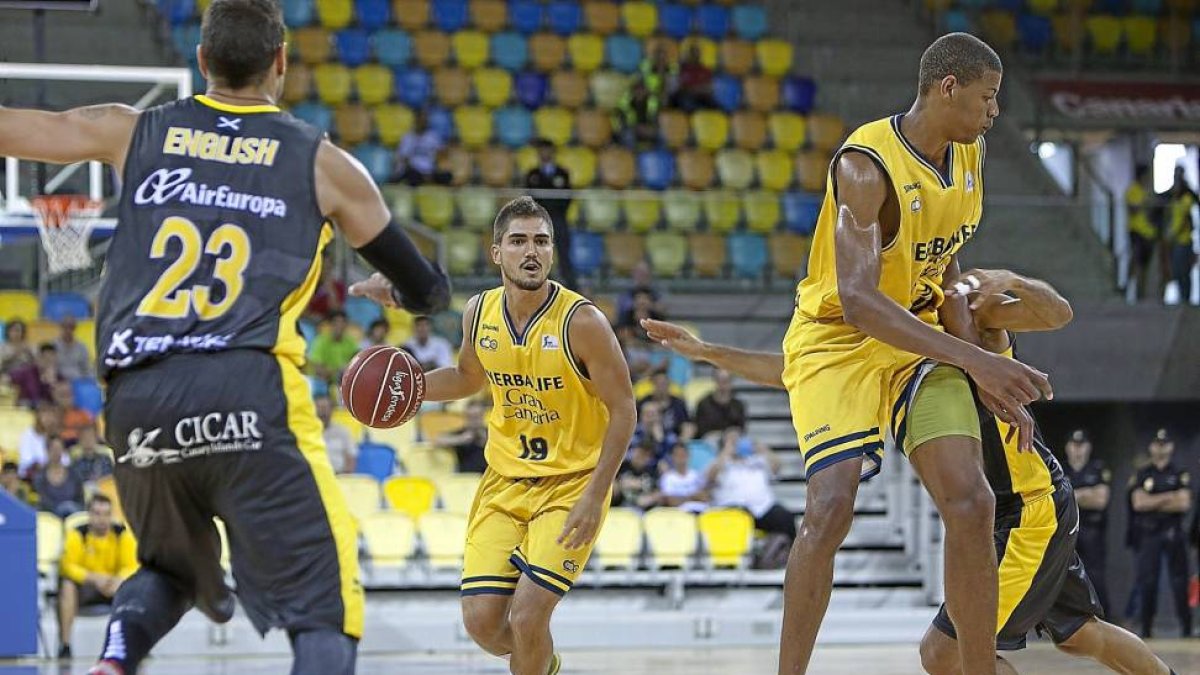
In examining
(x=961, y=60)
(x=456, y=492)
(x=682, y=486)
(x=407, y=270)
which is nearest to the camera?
(x=407, y=270)

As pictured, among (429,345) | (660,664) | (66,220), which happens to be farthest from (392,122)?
(660,664)

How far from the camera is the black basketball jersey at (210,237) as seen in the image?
376cm

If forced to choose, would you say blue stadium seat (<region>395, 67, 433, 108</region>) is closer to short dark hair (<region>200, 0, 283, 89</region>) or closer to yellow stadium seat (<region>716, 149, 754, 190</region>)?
yellow stadium seat (<region>716, 149, 754, 190</region>)

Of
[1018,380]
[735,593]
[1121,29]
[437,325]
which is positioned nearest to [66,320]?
[437,325]

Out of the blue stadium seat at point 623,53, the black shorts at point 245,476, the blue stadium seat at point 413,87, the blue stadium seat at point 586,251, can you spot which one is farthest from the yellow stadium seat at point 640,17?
the black shorts at point 245,476

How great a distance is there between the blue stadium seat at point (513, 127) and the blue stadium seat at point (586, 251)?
10.5 feet

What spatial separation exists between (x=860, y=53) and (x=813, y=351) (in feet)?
48.3

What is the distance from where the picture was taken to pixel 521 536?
6.18 meters

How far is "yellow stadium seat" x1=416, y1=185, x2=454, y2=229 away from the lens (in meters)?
13.6

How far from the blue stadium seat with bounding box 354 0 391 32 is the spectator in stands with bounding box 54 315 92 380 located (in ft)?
19.9

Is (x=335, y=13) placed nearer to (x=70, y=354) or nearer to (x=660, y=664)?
(x=70, y=354)

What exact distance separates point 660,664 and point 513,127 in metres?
8.27

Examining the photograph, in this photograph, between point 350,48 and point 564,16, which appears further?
point 564,16

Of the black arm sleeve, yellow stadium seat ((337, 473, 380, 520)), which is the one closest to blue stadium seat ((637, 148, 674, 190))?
yellow stadium seat ((337, 473, 380, 520))
